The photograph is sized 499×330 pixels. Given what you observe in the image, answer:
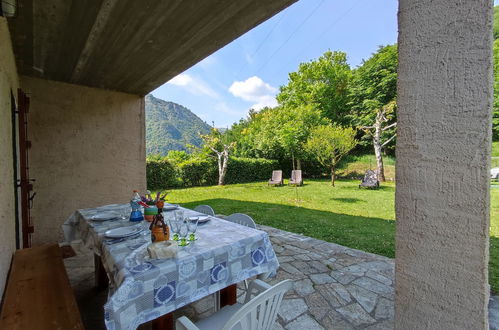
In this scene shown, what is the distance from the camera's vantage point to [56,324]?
3.80 feet

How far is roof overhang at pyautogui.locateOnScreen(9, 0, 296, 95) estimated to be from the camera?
166cm

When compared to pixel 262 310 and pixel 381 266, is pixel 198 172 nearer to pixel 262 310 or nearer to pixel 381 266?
pixel 381 266

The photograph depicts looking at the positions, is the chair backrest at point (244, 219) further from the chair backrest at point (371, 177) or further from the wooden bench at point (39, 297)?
the chair backrest at point (371, 177)

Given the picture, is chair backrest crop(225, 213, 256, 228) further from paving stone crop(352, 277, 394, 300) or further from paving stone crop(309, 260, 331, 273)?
paving stone crop(352, 277, 394, 300)

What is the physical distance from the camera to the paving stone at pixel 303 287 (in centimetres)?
209

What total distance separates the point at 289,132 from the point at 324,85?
25.9ft

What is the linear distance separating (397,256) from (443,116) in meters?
0.49

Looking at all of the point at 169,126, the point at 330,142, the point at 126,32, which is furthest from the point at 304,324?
the point at 169,126

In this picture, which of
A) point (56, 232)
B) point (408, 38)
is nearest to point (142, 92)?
point (56, 232)

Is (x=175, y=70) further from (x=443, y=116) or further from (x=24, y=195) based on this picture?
(x=443, y=116)

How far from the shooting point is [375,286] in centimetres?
216

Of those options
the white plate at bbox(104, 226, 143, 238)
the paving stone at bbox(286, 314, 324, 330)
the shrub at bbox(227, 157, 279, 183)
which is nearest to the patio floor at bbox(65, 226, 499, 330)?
the paving stone at bbox(286, 314, 324, 330)

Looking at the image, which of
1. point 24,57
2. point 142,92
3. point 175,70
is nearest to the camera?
point 24,57

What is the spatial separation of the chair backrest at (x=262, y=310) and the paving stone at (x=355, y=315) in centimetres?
97
